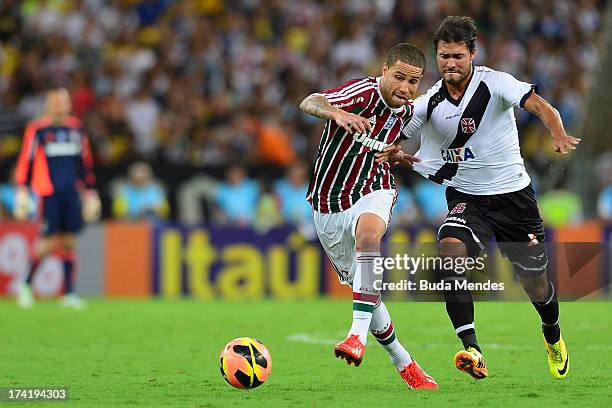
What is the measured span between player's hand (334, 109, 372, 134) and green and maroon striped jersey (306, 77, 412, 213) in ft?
0.80

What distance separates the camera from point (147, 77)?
18359 mm

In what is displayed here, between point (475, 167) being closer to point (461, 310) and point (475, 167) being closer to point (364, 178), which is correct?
point (364, 178)

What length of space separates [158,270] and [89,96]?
341 centimetres

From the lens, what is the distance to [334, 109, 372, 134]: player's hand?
6.71 metres

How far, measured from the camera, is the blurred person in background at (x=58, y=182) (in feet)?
46.1

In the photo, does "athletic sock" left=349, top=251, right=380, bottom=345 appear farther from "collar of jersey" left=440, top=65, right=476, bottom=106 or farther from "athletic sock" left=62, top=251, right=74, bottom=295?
"athletic sock" left=62, top=251, right=74, bottom=295

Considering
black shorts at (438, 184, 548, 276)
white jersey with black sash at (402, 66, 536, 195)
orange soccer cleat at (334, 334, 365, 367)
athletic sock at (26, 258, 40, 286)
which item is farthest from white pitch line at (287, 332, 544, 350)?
athletic sock at (26, 258, 40, 286)

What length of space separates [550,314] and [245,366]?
6.95 feet

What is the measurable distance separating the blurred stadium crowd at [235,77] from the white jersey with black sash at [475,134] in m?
8.42

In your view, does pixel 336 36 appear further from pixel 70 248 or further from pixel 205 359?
pixel 205 359

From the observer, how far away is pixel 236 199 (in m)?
16.5

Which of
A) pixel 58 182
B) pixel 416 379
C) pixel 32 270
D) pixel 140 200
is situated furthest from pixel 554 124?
pixel 140 200

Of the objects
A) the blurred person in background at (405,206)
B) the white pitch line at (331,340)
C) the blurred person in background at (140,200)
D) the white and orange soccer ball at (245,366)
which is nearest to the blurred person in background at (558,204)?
the blurred person in background at (405,206)

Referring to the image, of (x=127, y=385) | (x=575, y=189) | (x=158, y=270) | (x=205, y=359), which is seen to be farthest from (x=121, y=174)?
(x=127, y=385)
